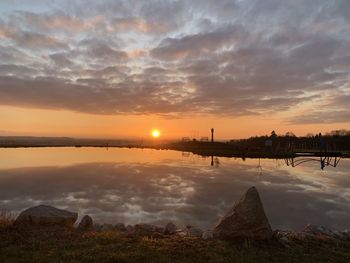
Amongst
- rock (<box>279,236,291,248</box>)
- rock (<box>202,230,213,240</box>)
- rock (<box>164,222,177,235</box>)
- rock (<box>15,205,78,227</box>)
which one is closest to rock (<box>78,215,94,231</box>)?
rock (<box>15,205,78,227</box>)

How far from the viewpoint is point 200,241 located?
Answer: 27.9 ft

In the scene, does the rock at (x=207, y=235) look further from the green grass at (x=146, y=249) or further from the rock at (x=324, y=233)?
the rock at (x=324, y=233)

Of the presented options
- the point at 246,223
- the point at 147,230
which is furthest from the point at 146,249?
the point at 246,223

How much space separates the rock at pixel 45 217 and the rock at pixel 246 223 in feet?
14.9

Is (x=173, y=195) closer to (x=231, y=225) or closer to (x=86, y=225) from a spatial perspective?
(x=86, y=225)

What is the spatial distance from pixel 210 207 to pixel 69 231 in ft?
24.2

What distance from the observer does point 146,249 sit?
7.72m

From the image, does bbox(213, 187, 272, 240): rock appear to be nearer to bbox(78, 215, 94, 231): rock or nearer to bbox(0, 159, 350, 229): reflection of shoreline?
bbox(0, 159, 350, 229): reflection of shoreline

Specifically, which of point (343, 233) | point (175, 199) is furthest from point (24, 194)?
point (343, 233)

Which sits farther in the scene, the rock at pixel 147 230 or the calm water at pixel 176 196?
the calm water at pixel 176 196

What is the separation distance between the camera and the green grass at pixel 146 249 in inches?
281

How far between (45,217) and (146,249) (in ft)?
12.8

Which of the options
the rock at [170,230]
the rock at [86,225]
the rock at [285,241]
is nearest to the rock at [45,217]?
the rock at [86,225]

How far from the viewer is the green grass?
23.5 ft
